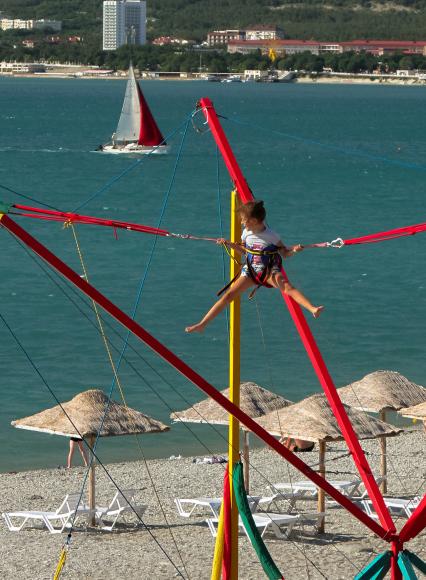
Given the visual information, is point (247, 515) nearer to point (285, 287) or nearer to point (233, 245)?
point (285, 287)

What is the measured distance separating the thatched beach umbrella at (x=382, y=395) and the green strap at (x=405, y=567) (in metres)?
8.04

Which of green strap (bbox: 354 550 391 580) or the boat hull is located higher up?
green strap (bbox: 354 550 391 580)

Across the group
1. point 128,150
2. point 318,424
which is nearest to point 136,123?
point 128,150

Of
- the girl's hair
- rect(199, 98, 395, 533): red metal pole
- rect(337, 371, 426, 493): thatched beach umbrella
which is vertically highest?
the girl's hair

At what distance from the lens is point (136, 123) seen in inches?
3415

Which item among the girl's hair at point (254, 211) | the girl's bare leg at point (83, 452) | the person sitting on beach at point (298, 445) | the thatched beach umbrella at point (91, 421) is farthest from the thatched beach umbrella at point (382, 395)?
Answer: the girl's hair at point (254, 211)

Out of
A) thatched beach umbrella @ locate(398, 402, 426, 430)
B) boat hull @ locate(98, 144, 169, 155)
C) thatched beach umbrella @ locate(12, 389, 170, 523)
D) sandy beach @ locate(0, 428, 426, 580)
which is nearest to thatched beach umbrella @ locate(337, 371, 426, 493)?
thatched beach umbrella @ locate(398, 402, 426, 430)

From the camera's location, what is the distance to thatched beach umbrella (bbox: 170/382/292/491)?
20.2 meters

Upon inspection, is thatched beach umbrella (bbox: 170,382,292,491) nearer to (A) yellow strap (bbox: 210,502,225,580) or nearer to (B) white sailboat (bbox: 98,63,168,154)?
(A) yellow strap (bbox: 210,502,225,580)

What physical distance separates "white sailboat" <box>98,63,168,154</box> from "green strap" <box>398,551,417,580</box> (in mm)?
69359

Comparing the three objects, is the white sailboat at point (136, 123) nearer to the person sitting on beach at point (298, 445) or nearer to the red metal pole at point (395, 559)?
the person sitting on beach at point (298, 445)

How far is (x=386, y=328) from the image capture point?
40344mm

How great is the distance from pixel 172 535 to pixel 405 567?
21.7ft

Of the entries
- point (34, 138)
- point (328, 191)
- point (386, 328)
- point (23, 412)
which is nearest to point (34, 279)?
point (386, 328)
